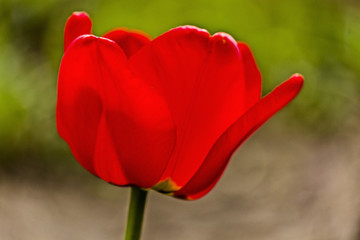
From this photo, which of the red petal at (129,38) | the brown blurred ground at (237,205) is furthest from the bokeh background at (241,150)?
the red petal at (129,38)

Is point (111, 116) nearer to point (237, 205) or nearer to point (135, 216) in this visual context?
point (135, 216)

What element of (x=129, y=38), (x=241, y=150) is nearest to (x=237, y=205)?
(x=241, y=150)

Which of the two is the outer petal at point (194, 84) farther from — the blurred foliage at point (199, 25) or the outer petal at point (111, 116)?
the blurred foliage at point (199, 25)

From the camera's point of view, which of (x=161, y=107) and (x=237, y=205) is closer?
(x=161, y=107)

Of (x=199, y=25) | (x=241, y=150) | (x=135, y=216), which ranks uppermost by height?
(x=135, y=216)

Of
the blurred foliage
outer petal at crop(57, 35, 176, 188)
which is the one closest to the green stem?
outer petal at crop(57, 35, 176, 188)

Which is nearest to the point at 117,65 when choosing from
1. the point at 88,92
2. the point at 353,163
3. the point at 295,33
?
the point at 88,92

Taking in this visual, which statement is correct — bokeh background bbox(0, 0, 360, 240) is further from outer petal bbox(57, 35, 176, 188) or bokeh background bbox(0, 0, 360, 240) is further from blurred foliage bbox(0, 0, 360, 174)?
outer petal bbox(57, 35, 176, 188)

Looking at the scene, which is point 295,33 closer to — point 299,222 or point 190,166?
point 299,222
